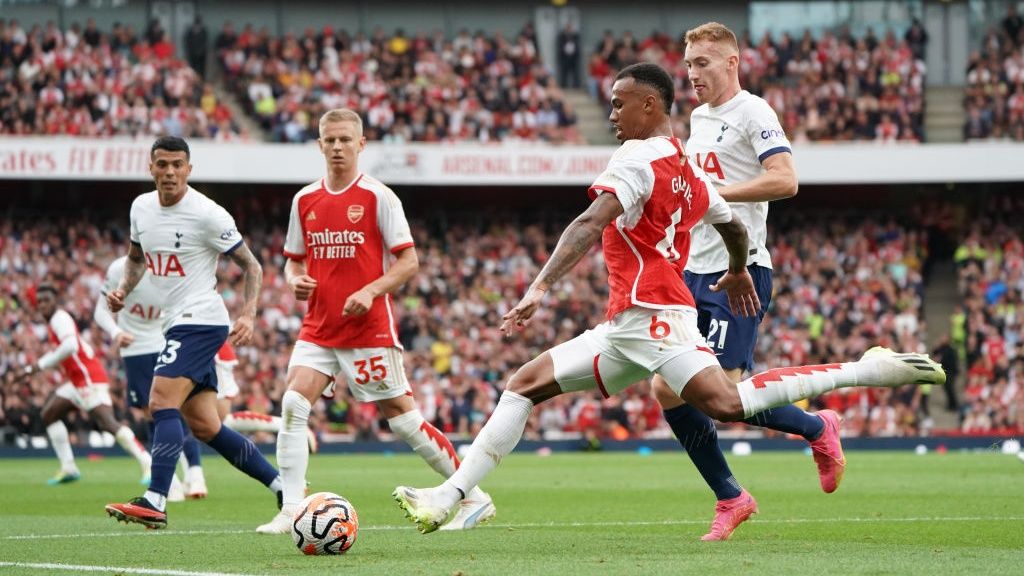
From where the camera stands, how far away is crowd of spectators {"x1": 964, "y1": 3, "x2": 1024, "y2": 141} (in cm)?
3447

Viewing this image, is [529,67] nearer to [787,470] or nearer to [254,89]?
[254,89]

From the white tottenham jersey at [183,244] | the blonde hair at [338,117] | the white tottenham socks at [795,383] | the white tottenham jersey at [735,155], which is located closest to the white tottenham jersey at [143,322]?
the white tottenham jersey at [183,244]

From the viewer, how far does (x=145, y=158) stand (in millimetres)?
30656

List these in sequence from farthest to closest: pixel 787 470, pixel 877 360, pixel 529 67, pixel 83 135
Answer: pixel 529 67 < pixel 83 135 < pixel 787 470 < pixel 877 360

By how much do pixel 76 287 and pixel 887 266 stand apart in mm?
17583

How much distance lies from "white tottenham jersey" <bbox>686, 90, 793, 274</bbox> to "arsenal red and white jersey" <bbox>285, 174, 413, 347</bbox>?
1.82 metres

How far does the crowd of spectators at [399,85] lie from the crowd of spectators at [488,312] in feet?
7.29

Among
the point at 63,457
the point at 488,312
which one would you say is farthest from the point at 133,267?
the point at 488,312

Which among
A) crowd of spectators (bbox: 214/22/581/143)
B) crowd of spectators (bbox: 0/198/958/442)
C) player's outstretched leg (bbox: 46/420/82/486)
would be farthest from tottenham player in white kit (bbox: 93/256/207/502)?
crowd of spectators (bbox: 214/22/581/143)

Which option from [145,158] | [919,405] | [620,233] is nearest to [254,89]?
[145,158]

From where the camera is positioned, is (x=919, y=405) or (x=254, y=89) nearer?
(x=919, y=405)

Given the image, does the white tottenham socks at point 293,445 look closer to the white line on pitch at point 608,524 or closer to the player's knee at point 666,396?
the white line on pitch at point 608,524

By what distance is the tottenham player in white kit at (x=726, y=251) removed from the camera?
26.7 ft

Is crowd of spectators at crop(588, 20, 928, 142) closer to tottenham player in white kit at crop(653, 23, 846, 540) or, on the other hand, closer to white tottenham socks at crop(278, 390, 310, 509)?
tottenham player in white kit at crop(653, 23, 846, 540)
